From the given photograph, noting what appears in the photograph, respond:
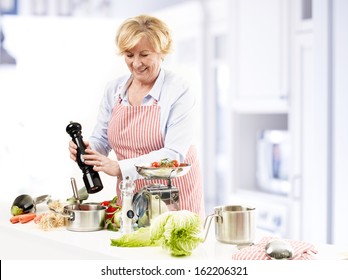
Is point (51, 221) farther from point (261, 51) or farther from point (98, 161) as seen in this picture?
point (261, 51)

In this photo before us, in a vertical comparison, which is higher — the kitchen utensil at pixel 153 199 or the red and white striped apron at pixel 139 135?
the red and white striped apron at pixel 139 135

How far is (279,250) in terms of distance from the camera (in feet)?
5.99

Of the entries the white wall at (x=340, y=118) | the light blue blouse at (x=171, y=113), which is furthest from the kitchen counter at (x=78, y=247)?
the white wall at (x=340, y=118)

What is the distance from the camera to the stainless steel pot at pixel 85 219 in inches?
90.9

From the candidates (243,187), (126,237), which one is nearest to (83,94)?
(243,187)

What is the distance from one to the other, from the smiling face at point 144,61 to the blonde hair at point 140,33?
0.02m

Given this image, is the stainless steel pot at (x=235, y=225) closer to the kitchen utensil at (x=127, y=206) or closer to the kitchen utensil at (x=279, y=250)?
the kitchen utensil at (x=279, y=250)

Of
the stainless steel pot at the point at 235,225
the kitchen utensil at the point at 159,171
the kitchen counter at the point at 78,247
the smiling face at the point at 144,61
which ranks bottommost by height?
the kitchen counter at the point at 78,247

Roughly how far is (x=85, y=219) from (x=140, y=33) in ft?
2.60

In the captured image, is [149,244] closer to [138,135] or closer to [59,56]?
[138,135]

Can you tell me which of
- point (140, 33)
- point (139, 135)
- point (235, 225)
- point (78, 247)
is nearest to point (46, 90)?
Answer: point (139, 135)

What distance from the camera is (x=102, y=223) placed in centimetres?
235

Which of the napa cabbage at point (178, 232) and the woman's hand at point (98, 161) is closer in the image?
the napa cabbage at point (178, 232)

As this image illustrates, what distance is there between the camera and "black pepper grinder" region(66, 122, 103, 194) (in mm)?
2410
